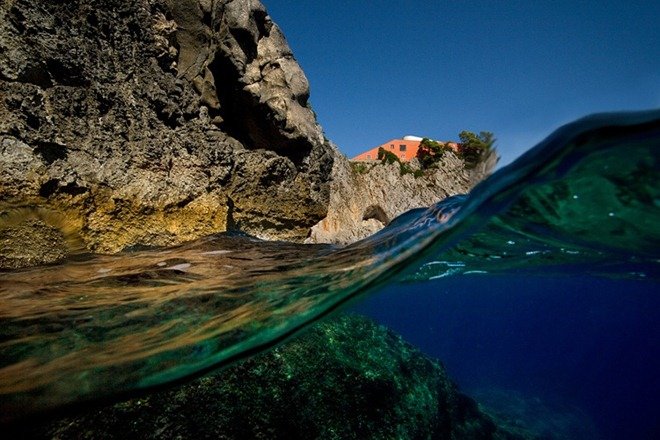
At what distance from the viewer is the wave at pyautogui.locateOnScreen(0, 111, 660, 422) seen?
10.6ft

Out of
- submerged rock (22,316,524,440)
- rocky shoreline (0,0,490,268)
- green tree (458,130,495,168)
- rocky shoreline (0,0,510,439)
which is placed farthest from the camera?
rocky shoreline (0,0,490,268)

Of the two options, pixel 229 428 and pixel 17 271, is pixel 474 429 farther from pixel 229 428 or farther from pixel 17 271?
pixel 17 271

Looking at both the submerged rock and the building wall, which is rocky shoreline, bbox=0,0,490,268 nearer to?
the submerged rock

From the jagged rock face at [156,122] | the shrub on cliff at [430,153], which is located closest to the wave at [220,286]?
the jagged rock face at [156,122]

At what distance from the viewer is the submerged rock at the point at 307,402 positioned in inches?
172

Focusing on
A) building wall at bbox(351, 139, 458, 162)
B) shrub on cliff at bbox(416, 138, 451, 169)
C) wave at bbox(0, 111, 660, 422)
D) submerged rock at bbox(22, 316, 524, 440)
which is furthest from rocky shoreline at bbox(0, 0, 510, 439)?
building wall at bbox(351, 139, 458, 162)

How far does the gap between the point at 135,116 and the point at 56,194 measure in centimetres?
199

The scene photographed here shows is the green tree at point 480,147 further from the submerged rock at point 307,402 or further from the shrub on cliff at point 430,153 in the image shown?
the shrub on cliff at point 430,153

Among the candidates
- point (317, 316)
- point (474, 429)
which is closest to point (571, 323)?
point (474, 429)

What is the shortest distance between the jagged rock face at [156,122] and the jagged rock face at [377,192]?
2312 millimetres

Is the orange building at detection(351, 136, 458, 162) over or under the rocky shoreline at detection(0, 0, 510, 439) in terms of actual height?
over

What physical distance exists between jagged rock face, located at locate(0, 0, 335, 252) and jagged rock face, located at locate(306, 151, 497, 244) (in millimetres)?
2312

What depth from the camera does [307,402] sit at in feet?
18.5

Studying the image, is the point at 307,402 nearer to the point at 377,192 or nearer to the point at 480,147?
the point at 480,147
